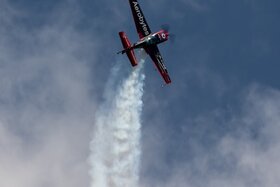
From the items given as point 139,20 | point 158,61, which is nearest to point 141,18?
point 139,20

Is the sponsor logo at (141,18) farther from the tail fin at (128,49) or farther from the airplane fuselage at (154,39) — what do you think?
the tail fin at (128,49)

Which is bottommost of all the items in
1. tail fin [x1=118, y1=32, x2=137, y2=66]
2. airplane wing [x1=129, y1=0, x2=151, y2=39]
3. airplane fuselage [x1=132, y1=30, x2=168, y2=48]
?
tail fin [x1=118, y1=32, x2=137, y2=66]

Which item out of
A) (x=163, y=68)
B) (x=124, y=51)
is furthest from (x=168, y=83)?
(x=124, y=51)

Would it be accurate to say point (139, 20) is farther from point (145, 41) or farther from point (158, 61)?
point (158, 61)

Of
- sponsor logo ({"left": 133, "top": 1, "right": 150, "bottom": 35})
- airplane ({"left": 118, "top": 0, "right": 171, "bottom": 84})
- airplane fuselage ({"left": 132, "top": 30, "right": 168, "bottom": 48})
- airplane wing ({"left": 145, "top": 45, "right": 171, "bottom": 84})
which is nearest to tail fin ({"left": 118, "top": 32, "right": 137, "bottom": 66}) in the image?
airplane ({"left": 118, "top": 0, "right": 171, "bottom": 84})

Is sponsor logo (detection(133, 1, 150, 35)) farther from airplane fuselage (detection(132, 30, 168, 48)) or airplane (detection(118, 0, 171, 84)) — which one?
airplane fuselage (detection(132, 30, 168, 48))

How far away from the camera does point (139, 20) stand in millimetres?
134375

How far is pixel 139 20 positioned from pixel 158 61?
28.2ft

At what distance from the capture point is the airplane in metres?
129

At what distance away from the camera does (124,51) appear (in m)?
128

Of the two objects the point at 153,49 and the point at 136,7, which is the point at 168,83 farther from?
the point at 136,7

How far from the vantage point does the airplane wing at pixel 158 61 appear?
134 m

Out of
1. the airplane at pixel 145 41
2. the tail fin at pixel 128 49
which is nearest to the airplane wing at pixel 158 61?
the airplane at pixel 145 41

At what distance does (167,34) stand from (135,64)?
29.9 ft
